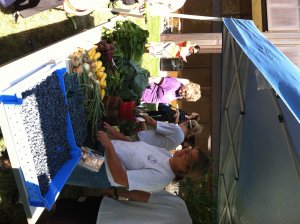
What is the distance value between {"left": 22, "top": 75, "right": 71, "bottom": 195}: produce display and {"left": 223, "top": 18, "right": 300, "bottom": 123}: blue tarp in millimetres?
1343

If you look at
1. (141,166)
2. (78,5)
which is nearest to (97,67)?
(78,5)

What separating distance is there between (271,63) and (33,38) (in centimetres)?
218

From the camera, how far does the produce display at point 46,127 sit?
1994mm

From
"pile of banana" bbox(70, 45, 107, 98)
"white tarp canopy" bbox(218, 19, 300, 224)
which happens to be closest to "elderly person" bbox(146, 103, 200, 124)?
"white tarp canopy" bbox(218, 19, 300, 224)

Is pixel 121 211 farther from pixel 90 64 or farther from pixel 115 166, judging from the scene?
pixel 90 64

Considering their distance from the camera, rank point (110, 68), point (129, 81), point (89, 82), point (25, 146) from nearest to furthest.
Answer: point (25, 146) → point (89, 82) → point (110, 68) → point (129, 81)

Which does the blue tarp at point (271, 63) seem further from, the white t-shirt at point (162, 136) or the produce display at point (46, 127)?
the produce display at point (46, 127)

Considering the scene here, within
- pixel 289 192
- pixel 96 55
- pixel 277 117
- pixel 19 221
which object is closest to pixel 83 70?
pixel 96 55

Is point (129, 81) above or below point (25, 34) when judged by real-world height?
below

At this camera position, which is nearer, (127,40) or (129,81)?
(129,81)

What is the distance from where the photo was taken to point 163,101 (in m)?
5.54

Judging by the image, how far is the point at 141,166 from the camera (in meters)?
2.62

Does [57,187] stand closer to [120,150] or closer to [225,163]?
[120,150]

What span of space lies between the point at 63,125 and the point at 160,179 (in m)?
0.78
